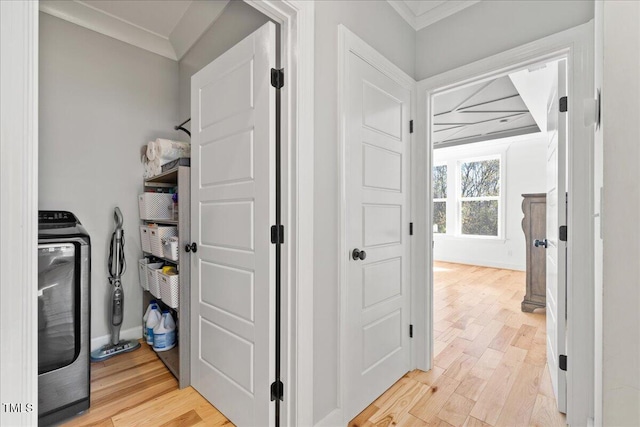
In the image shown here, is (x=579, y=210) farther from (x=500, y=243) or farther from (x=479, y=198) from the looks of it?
(x=479, y=198)

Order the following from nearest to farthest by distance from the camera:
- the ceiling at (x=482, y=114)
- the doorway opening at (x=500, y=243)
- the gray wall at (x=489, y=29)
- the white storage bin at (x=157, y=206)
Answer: the gray wall at (x=489, y=29), the doorway opening at (x=500, y=243), the white storage bin at (x=157, y=206), the ceiling at (x=482, y=114)

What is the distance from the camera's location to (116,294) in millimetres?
2350

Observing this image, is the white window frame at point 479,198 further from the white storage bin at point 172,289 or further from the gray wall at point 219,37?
the white storage bin at point 172,289

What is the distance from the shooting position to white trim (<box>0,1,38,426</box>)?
2.06 ft

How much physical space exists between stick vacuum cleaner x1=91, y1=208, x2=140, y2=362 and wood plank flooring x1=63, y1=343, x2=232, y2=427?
15 cm

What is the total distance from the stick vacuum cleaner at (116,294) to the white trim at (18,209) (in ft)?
6.38

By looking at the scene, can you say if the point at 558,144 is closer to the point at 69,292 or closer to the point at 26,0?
the point at 26,0

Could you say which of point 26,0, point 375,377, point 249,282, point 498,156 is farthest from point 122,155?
point 498,156

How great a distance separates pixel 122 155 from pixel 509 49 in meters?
3.00

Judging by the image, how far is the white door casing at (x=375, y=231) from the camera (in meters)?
1.60

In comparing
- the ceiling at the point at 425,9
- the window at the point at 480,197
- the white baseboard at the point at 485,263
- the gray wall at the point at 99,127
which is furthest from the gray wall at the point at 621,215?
the window at the point at 480,197

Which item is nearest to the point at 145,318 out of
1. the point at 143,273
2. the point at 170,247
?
the point at 143,273

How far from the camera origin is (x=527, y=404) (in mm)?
1729

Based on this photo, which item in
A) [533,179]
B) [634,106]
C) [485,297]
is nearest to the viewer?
[634,106]
